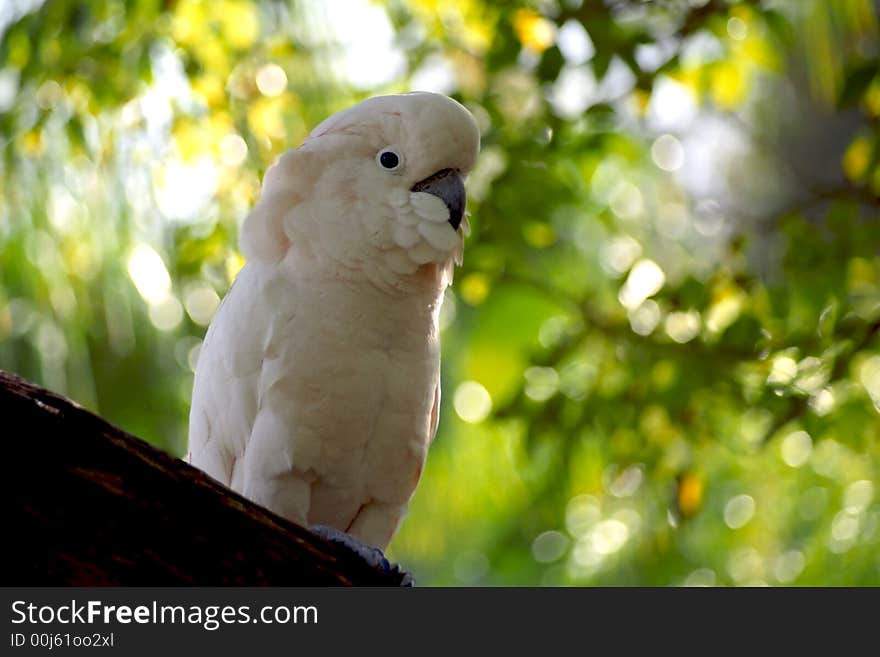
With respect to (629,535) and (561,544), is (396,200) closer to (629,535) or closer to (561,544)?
(629,535)

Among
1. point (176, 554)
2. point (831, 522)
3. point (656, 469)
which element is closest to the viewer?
point (176, 554)

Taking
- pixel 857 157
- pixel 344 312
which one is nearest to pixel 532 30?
pixel 857 157

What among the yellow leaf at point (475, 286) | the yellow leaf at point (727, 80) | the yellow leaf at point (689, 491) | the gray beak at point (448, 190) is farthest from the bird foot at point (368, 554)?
the yellow leaf at point (727, 80)

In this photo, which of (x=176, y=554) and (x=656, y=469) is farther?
(x=656, y=469)

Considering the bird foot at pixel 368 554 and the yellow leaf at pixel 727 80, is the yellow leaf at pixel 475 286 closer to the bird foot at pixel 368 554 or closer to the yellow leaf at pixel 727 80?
the yellow leaf at pixel 727 80

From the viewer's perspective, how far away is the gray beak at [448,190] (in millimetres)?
1885

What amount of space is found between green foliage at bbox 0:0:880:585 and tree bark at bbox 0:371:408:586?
1.28 meters

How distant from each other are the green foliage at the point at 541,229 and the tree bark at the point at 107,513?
1281mm

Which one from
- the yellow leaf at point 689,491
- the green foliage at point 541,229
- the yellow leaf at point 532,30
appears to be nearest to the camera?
the green foliage at point 541,229

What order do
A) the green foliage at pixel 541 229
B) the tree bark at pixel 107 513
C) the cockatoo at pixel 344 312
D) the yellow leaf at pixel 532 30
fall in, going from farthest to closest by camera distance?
the yellow leaf at pixel 532 30 → the green foliage at pixel 541 229 → the cockatoo at pixel 344 312 → the tree bark at pixel 107 513

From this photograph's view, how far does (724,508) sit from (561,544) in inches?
45.9

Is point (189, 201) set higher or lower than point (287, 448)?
higher

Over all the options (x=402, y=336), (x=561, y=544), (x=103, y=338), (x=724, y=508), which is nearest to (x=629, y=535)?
(x=724, y=508)

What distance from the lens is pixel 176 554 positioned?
1.42 metres
